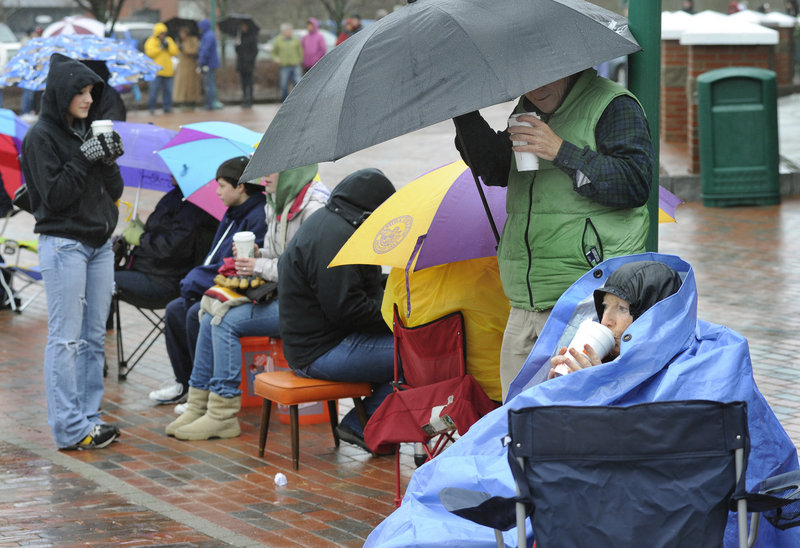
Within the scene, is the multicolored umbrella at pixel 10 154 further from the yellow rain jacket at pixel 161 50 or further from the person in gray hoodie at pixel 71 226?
the yellow rain jacket at pixel 161 50

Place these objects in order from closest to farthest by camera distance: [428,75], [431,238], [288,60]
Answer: [428,75] < [431,238] < [288,60]

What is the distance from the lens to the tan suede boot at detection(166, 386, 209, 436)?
6.98 m

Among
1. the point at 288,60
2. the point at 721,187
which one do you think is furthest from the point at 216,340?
the point at 288,60

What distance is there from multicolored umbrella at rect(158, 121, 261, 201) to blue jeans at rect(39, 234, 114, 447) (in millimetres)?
1070

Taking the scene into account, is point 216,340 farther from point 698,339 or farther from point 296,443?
point 698,339

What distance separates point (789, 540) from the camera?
3691 millimetres

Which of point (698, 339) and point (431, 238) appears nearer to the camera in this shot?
point (698, 339)

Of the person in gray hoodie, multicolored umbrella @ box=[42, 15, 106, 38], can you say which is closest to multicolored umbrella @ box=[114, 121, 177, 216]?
the person in gray hoodie

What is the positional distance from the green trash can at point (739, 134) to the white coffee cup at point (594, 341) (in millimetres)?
9451

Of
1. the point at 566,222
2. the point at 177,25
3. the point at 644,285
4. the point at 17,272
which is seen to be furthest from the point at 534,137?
the point at 177,25

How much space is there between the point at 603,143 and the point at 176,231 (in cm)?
423

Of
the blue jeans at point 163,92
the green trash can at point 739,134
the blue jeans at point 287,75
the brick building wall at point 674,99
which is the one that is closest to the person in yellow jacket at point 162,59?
the blue jeans at point 163,92

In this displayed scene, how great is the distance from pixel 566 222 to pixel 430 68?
77 centimetres

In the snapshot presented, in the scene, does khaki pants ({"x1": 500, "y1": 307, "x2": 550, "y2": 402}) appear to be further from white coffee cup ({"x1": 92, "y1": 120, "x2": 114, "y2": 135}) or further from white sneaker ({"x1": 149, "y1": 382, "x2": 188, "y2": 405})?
white sneaker ({"x1": 149, "y1": 382, "x2": 188, "y2": 405})
